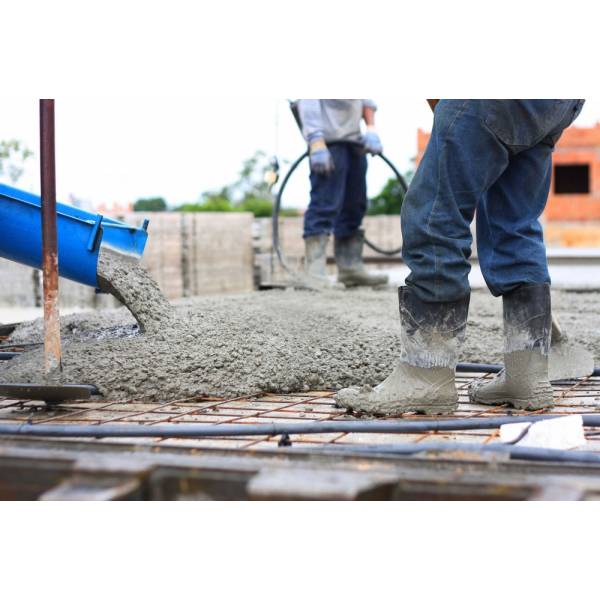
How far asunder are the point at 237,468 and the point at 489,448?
1.64 ft

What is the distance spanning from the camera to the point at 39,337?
11.6 ft

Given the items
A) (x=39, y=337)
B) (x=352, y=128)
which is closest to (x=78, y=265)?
(x=39, y=337)

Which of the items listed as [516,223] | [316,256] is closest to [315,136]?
[316,256]

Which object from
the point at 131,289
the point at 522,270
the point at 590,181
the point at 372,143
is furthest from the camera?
the point at 590,181

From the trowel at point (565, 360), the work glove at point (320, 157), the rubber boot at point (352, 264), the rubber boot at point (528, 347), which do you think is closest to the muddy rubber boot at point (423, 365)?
the rubber boot at point (528, 347)

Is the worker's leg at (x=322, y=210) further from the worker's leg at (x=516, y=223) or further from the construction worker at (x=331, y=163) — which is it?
the worker's leg at (x=516, y=223)

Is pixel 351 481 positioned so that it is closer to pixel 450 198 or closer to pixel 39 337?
pixel 450 198

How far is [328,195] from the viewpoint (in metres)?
5.58

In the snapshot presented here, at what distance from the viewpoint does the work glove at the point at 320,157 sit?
5.31 metres

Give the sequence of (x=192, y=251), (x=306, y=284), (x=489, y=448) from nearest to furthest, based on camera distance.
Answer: (x=489, y=448) < (x=306, y=284) < (x=192, y=251)

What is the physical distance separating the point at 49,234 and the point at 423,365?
1.13 m

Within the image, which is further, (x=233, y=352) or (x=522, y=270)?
(x=233, y=352)

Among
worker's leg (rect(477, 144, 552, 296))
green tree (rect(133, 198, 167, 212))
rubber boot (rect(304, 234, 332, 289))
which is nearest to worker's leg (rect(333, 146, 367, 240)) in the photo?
rubber boot (rect(304, 234, 332, 289))

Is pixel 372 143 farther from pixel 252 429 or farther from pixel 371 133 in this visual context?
pixel 252 429
